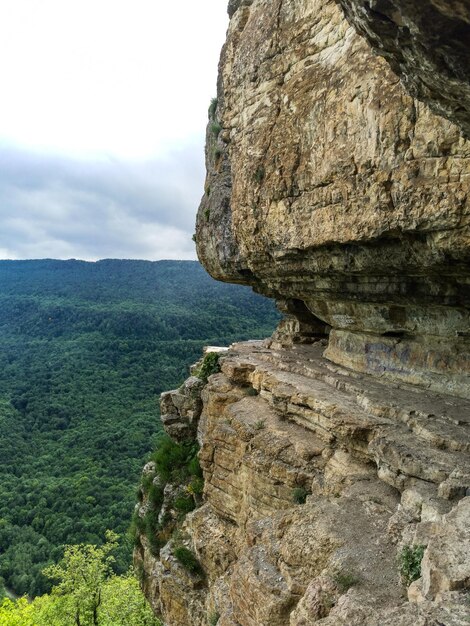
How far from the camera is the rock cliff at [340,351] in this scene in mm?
6031

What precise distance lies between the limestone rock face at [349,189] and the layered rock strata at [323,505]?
5.19 feet

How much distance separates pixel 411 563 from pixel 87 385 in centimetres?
7016

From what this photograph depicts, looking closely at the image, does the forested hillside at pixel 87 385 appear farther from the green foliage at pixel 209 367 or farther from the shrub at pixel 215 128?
the shrub at pixel 215 128

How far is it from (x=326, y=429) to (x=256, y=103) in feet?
31.4

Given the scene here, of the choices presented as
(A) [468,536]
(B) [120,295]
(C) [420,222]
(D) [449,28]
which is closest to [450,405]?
(C) [420,222]

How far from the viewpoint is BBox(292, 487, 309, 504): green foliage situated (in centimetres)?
1043

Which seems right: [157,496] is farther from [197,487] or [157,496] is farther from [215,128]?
[215,128]

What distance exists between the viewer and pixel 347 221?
10.1 meters

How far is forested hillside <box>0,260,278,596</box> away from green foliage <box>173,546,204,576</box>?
24.5 metres

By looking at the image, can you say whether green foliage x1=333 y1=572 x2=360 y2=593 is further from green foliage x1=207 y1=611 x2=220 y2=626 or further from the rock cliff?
green foliage x1=207 y1=611 x2=220 y2=626

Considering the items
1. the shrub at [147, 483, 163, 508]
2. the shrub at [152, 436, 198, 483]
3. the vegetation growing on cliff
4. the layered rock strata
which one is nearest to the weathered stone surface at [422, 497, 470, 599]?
the layered rock strata

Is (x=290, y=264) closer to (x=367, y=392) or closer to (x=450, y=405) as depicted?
(x=367, y=392)

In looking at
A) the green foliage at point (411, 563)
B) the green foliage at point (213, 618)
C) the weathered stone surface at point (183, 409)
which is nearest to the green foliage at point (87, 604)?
the weathered stone surface at point (183, 409)

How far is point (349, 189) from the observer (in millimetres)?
9836
